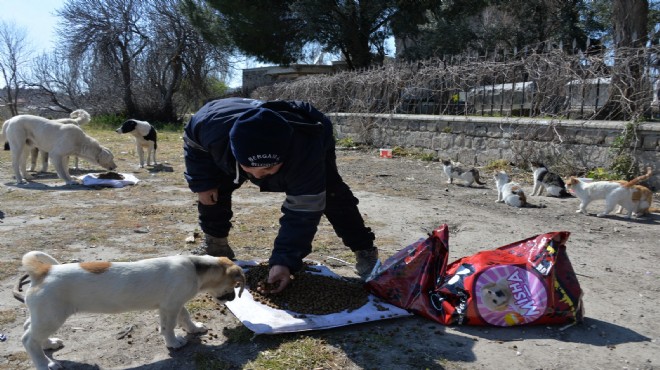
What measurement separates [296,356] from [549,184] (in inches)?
265

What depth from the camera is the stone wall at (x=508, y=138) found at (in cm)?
891

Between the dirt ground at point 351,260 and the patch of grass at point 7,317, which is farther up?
the dirt ground at point 351,260

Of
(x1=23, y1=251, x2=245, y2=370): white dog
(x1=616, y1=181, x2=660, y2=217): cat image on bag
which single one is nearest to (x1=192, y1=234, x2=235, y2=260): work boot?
(x1=23, y1=251, x2=245, y2=370): white dog

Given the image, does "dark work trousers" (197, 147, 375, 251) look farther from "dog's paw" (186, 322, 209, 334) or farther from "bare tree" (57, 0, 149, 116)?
"bare tree" (57, 0, 149, 116)

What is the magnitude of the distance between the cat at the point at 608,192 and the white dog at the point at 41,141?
861 cm

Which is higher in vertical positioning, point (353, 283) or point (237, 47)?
point (237, 47)

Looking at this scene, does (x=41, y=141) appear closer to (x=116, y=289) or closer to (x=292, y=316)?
(x=116, y=289)

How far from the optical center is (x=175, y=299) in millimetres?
3109

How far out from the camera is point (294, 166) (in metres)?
3.31

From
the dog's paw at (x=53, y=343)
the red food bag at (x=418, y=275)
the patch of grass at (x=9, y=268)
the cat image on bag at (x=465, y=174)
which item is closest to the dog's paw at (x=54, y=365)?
the dog's paw at (x=53, y=343)

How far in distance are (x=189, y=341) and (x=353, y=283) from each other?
4.39 feet

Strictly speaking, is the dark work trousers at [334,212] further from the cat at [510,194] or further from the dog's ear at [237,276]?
the cat at [510,194]

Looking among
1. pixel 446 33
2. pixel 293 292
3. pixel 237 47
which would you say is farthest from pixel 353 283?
pixel 237 47

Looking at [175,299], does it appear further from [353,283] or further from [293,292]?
[353,283]
